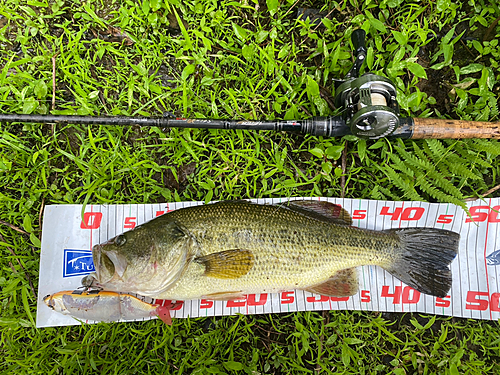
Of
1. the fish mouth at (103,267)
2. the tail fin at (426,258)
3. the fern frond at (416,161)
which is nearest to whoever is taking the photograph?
the fish mouth at (103,267)

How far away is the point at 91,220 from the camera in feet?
9.24

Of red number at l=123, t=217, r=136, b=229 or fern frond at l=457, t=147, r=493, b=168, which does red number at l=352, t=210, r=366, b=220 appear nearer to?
fern frond at l=457, t=147, r=493, b=168

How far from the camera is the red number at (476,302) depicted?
112 inches

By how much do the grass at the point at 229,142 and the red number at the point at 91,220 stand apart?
0.48 feet

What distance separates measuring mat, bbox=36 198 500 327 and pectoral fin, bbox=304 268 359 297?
223 mm

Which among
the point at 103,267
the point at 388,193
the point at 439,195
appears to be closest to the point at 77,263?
the point at 103,267

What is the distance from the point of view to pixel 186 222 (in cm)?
241

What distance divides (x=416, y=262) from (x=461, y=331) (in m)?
0.98

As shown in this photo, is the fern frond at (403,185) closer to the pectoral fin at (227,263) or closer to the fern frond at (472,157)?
the fern frond at (472,157)

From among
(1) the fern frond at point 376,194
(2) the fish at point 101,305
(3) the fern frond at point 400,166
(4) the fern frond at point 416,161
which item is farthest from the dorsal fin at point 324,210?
(2) the fish at point 101,305

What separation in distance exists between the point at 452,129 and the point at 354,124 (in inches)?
38.4

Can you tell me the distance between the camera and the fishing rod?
2.53 metres

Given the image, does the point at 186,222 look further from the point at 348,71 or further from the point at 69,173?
the point at 348,71

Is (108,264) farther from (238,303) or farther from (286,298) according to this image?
(286,298)
